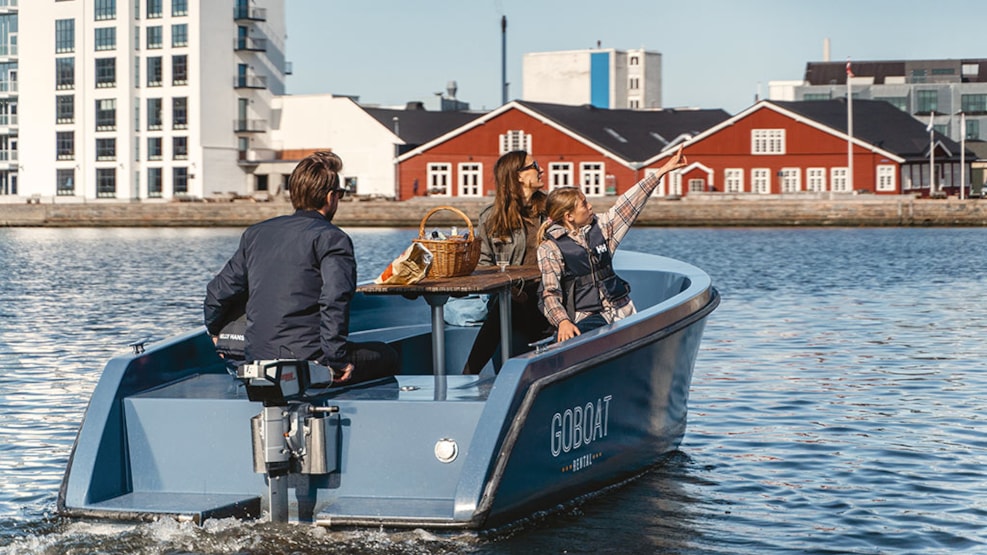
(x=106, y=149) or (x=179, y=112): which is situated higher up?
(x=179, y=112)

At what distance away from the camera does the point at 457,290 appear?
7465 millimetres

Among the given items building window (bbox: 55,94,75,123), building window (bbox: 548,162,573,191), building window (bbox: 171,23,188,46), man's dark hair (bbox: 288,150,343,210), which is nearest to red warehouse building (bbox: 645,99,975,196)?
building window (bbox: 548,162,573,191)

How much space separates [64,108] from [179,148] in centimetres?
890

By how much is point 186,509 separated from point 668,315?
119 inches

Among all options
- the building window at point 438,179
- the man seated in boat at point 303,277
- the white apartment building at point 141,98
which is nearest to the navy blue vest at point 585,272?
the man seated in boat at point 303,277

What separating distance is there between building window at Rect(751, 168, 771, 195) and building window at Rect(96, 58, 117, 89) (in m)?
38.0

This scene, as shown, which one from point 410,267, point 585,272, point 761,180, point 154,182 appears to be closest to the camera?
point 410,267

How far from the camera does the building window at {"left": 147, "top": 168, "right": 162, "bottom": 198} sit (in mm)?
87312

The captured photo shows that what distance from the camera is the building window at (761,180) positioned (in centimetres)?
7619

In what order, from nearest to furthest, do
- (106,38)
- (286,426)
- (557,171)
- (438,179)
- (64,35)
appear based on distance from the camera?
(286,426) < (557,171) < (438,179) < (106,38) < (64,35)

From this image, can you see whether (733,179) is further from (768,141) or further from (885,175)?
(885,175)

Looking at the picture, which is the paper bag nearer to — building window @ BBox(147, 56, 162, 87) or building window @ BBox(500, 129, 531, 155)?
building window @ BBox(500, 129, 531, 155)

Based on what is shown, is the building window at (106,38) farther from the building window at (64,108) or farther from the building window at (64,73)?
the building window at (64,108)

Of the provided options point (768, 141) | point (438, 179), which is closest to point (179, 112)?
point (438, 179)
